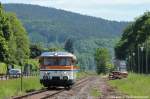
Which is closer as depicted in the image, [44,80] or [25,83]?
[44,80]

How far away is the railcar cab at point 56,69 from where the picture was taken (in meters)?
46.3

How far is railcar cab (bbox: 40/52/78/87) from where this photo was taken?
46.3 m

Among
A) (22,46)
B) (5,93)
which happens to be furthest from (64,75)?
(22,46)

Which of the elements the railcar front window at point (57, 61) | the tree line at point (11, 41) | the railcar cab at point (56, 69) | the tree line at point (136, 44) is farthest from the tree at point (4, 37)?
the railcar front window at point (57, 61)

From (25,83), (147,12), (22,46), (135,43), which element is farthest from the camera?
(147,12)

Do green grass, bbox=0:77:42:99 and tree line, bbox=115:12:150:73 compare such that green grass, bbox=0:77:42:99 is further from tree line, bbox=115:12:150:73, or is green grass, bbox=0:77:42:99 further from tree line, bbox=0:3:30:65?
tree line, bbox=115:12:150:73

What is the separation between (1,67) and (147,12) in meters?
63.1

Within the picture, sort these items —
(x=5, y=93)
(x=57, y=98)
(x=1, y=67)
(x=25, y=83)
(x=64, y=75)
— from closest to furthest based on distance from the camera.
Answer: (x=57, y=98)
(x=5, y=93)
(x=64, y=75)
(x=25, y=83)
(x=1, y=67)

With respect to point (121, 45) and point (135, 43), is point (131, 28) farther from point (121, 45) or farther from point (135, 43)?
point (135, 43)

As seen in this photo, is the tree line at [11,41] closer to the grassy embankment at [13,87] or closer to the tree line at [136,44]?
the tree line at [136,44]

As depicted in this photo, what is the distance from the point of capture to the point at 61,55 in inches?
1857

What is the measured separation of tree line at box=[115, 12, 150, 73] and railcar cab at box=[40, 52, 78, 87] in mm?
80081

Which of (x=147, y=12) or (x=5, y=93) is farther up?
(x=147, y=12)

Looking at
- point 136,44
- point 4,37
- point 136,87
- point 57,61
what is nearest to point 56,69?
point 57,61
